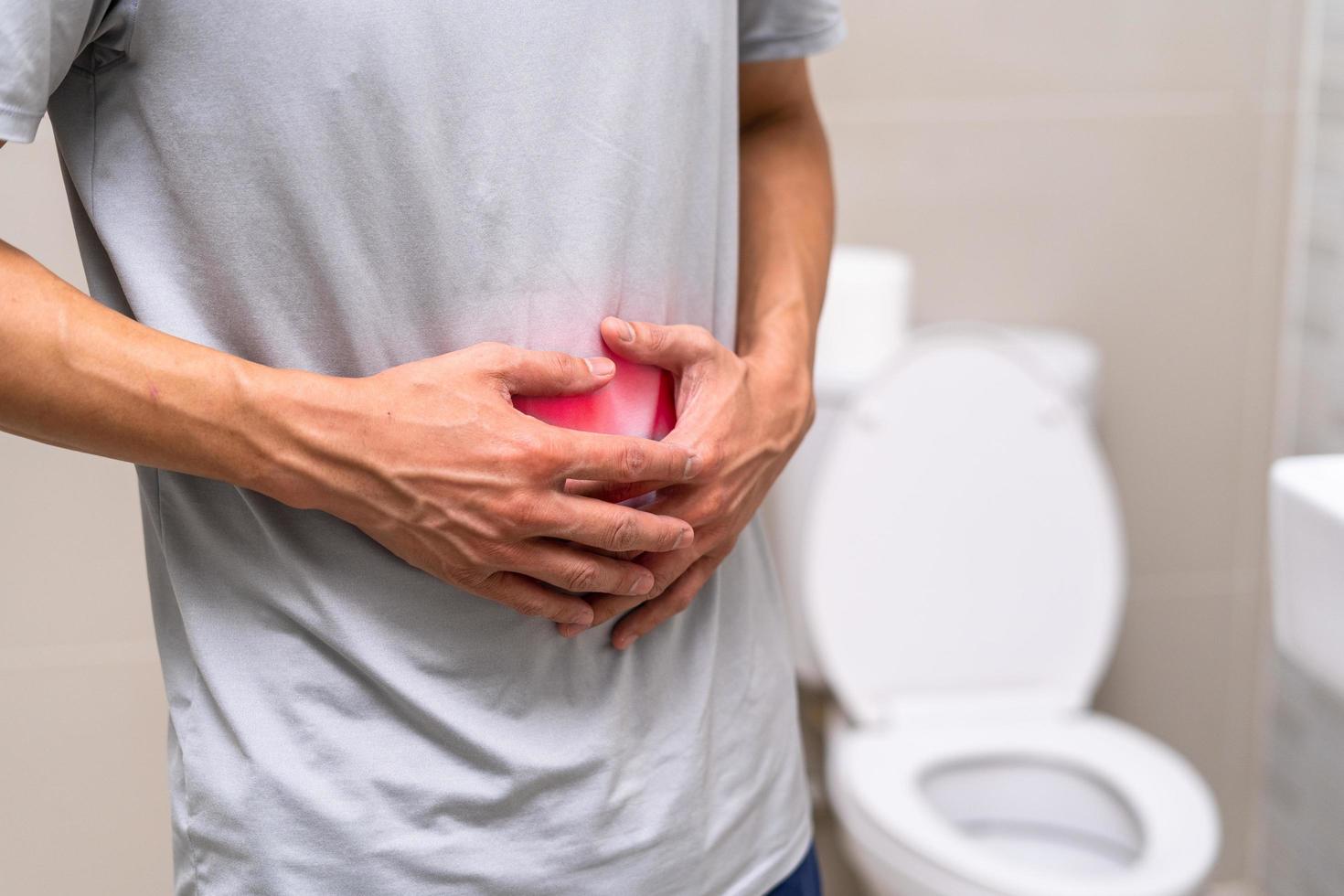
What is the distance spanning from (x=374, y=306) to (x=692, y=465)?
0.54ft

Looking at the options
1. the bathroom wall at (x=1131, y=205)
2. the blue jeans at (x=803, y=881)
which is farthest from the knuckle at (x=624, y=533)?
the bathroom wall at (x=1131, y=205)

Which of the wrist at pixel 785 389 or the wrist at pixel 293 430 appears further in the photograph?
the wrist at pixel 785 389

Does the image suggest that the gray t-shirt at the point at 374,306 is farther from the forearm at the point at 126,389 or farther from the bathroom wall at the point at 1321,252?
the bathroom wall at the point at 1321,252

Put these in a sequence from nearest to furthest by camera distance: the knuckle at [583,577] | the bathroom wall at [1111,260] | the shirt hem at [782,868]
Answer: the knuckle at [583,577] → the shirt hem at [782,868] → the bathroom wall at [1111,260]

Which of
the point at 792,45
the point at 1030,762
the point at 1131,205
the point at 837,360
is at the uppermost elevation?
the point at 792,45

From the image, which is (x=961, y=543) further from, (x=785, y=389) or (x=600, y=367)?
(x=600, y=367)

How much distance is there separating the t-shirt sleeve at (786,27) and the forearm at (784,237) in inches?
2.6

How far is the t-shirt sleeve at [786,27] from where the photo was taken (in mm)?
769

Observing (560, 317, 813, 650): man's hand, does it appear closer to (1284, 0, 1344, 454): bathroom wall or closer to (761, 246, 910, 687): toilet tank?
(761, 246, 910, 687): toilet tank

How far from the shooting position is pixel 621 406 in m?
0.65

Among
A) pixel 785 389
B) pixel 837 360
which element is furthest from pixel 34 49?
pixel 837 360

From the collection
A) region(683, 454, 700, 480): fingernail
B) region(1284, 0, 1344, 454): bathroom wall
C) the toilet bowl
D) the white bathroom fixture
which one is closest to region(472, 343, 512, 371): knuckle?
region(683, 454, 700, 480): fingernail

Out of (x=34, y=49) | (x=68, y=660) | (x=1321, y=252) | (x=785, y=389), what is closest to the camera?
(x=34, y=49)

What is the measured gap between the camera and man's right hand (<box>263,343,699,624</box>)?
0.56 metres
